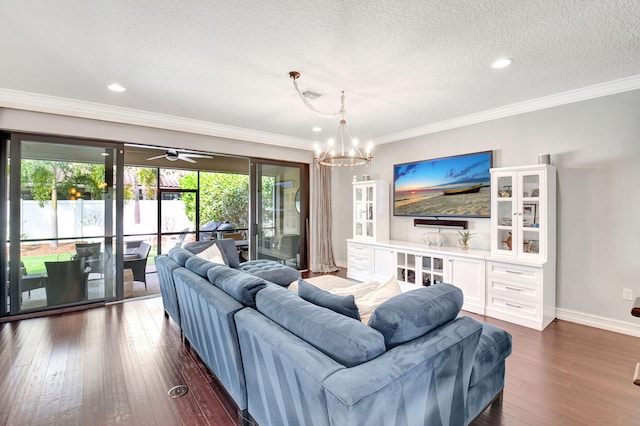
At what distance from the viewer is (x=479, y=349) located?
5.96 feet

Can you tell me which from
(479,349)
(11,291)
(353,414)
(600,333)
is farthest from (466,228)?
(11,291)

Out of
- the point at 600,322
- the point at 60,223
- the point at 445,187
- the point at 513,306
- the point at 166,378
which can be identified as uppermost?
the point at 445,187

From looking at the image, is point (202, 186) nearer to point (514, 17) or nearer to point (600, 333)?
point (514, 17)

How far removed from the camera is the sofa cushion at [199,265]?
99.9 inches

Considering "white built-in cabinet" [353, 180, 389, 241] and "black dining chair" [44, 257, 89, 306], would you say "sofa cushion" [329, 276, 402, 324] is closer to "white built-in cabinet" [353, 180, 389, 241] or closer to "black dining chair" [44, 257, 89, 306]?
"white built-in cabinet" [353, 180, 389, 241]

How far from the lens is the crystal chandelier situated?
Result: 10.3 ft

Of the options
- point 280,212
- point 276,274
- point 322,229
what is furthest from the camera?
point 322,229

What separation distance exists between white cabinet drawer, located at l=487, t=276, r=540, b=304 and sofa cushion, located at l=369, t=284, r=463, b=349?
233cm

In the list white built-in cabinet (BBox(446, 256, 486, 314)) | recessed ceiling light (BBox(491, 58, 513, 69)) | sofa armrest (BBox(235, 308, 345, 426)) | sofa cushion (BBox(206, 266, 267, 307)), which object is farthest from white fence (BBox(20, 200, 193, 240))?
recessed ceiling light (BBox(491, 58, 513, 69))

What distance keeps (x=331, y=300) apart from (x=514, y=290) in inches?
113

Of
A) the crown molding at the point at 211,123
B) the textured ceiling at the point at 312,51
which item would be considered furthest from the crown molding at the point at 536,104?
the textured ceiling at the point at 312,51

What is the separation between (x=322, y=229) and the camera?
6.23 meters

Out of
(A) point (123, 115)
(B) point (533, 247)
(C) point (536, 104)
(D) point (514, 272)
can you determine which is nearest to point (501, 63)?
(C) point (536, 104)

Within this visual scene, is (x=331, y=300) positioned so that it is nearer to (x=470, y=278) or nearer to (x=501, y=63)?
(x=501, y=63)
